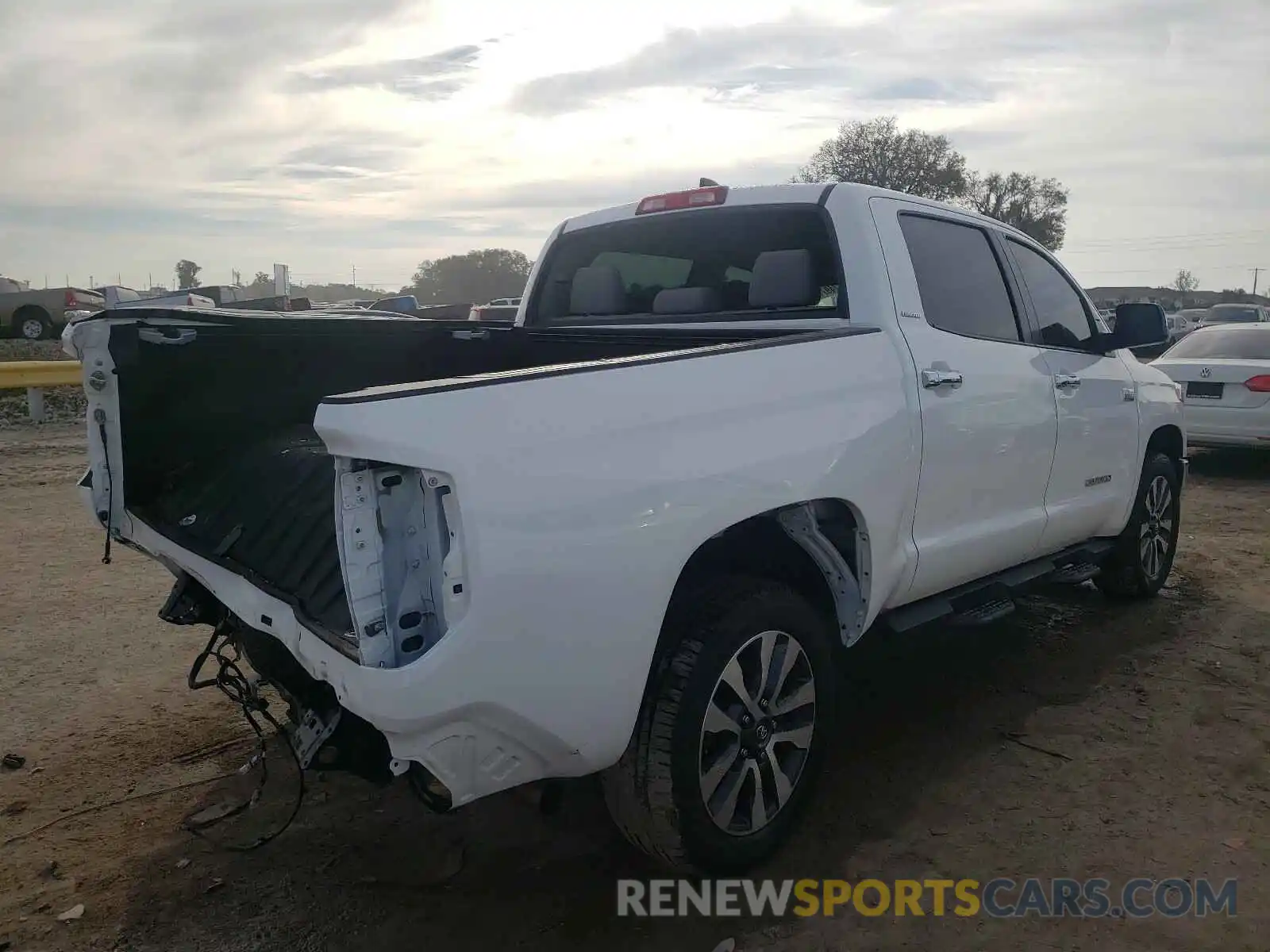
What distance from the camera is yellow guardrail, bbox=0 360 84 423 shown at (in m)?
12.5

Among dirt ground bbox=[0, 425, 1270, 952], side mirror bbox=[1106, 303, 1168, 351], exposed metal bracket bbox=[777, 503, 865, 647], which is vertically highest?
side mirror bbox=[1106, 303, 1168, 351]

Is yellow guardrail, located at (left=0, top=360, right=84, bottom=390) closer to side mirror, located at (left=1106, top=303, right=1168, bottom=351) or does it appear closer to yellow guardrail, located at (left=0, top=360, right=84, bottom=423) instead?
yellow guardrail, located at (left=0, top=360, right=84, bottom=423)

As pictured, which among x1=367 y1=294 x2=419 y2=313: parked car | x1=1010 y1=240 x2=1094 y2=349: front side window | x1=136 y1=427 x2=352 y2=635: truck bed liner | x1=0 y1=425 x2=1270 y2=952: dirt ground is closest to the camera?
x1=136 y1=427 x2=352 y2=635: truck bed liner

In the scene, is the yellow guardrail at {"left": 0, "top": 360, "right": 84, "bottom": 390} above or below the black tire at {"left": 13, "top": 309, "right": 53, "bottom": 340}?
below

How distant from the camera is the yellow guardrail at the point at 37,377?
1248 centimetres

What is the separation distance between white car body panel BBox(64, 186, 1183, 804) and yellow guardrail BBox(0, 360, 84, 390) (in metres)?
11.3

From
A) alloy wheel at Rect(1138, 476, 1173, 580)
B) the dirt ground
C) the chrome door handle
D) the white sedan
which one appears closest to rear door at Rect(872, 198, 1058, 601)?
the chrome door handle

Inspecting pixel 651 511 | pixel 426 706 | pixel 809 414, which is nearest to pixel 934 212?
pixel 809 414

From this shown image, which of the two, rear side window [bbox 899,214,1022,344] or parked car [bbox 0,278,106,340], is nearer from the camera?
rear side window [bbox 899,214,1022,344]

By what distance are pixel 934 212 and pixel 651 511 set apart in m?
2.31

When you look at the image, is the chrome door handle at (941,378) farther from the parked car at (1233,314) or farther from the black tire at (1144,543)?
the parked car at (1233,314)

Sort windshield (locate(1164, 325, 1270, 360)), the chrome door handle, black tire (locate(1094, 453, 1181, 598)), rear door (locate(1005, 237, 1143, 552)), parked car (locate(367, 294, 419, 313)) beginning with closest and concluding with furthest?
the chrome door handle, rear door (locate(1005, 237, 1143, 552)), black tire (locate(1094, 453, 1181, 598)), windshield (locate(1164, 325, 1270, 360)), parked car (locate(367, 294, 419, 313))

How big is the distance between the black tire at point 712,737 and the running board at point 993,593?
0.66m

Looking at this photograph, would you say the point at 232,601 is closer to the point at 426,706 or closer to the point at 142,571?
the point at 426,706
